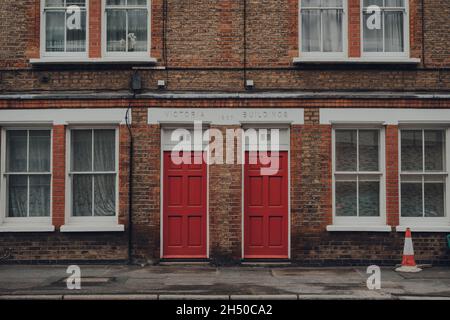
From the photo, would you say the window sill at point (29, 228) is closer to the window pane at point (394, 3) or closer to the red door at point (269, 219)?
the red door at point (269, 219)

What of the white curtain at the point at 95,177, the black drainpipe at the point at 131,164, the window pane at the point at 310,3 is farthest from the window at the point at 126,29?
the window pane at the point at 310,3

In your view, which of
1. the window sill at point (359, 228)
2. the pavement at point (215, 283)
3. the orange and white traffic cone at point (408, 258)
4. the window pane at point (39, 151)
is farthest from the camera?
the window pane at point (39, 151)

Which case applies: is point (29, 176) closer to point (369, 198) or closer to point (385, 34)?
point (369, 198)

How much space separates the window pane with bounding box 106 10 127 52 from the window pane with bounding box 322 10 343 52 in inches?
169

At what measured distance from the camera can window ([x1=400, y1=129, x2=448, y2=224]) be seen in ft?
43.0

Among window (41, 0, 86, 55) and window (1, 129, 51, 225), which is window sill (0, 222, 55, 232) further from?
window (41, 0, 86, 55)

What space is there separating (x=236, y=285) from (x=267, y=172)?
10.3 feet

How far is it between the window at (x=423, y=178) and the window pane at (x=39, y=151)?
7.58 meters

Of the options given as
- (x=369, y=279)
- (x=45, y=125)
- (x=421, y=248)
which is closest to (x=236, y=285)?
(x=369, y=279)

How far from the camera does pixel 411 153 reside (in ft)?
43.1

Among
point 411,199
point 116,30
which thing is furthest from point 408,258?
point 116,30

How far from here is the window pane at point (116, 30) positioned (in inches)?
521

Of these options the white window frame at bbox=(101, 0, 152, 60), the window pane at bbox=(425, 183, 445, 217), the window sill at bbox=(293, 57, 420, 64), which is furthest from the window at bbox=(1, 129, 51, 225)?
the window pane at bbox=(425, 183, 445, 217)

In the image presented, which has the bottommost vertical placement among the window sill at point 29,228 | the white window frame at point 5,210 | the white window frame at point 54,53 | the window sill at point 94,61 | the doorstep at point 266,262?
the doorstep at point 266,262
